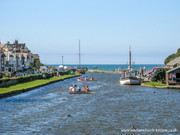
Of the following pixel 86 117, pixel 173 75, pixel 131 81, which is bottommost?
pixel 86 117

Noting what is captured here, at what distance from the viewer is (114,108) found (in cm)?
4891

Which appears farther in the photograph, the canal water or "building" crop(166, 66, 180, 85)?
"building" crop(166, 66, 180, 85)

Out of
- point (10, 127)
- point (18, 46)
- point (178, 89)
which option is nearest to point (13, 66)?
point (18, 46)

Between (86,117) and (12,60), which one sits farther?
(12,60)

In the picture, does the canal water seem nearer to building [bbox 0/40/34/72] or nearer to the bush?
the bush

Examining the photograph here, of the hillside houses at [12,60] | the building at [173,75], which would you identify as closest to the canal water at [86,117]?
the building at [173,75]

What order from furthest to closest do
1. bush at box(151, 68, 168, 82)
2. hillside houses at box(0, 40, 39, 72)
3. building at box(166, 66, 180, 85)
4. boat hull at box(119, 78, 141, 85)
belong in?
hillside houses at box(0, 40, 39, 72)
boat hull at box(119, 78, 141, 85)
bush at box(151, 68, 168, 82)
building at box(166, 66, 180, 85)

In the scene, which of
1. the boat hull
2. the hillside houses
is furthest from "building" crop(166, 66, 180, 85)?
the hillside houses

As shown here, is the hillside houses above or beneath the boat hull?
above

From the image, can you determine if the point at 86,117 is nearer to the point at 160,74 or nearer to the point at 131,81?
the point at 160,74

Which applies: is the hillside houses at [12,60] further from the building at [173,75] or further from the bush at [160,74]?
the building at [173,75]

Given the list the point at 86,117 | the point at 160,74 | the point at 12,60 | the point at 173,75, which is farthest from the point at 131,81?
the point at 12,60

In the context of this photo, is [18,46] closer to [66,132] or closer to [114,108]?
[114,108]

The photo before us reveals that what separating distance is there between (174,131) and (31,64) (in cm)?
15185
